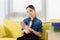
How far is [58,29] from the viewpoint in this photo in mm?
1315

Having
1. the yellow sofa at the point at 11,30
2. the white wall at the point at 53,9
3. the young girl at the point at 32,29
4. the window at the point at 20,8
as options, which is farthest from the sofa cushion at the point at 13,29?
the white wall at the point at 53,9

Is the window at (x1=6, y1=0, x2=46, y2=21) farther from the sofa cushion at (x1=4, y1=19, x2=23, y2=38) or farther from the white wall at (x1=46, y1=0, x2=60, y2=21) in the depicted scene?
the sofa cushion at (x1=4, y1=19, x2=23, y2=38)

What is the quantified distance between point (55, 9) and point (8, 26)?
80 centimetres

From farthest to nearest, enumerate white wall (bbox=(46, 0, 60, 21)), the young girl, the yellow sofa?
1. white wall (bbox=(46, 0, 60, 21))
2. the yellow sofa
3. the young girl

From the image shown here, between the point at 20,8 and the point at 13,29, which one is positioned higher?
the point at 20,8

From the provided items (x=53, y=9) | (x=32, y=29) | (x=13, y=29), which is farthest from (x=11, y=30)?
(x=53, y=9)

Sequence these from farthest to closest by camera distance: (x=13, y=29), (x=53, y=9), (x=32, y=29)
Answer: (x=53, y=9) < (x=13, y=29) < (x=32, y=29)

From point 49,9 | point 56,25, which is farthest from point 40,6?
point 56,25

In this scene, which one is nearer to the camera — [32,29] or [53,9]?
[32,29]

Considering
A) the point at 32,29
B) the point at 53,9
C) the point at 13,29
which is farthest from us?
the point at 53,9

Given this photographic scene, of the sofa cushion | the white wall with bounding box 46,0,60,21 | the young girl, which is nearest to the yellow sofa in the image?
the sofa cushion

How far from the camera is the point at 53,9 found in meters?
2.38

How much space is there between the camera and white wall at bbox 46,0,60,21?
236 centimetres

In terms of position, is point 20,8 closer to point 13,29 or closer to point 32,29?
point 13,29
